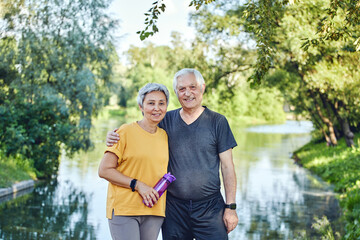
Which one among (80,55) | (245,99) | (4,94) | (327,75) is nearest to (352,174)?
(327,75)

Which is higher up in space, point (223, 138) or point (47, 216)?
point (223, 138)

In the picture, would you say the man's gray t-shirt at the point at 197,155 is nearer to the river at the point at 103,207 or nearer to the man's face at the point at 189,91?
the man's face at the point at 189,91

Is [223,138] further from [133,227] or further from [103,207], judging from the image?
[103,207]

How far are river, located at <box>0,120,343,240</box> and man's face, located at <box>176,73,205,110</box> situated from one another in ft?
9.65

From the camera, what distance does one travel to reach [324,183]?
1430 centimetres

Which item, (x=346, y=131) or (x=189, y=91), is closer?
(x=189, y=91)

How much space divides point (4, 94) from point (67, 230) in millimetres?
6945

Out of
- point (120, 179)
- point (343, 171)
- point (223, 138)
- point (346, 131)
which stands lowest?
point (120, 179)

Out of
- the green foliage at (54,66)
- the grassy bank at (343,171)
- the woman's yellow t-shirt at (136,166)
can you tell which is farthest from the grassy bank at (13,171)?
the woman's yellow t-shirt at (136,166)

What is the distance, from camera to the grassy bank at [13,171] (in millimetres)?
11047

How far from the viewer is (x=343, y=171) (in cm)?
1372

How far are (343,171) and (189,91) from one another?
11293mm

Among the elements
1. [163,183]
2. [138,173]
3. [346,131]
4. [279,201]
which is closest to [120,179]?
[138,173]

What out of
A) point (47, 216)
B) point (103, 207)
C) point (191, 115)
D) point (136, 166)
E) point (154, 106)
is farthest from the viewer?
point (103, 207)
